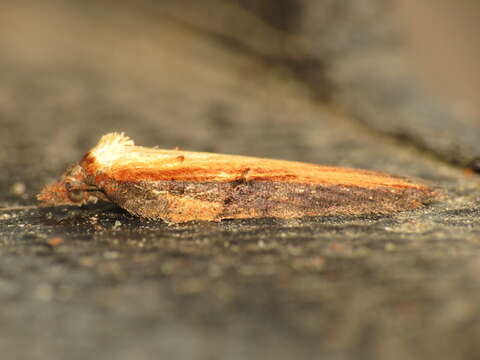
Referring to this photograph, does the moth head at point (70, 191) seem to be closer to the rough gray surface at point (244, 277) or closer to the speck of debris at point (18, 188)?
the rough gray surface at point (244, 277)

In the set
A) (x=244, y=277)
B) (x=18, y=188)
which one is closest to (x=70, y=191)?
(x=18, y=188)

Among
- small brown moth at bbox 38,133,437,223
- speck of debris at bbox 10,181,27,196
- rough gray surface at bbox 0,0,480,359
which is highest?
small brown moth at bbox 38,133,437,223

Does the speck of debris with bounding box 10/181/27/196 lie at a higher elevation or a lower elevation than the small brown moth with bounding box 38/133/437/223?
lower

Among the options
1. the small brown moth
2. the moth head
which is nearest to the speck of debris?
the moth head

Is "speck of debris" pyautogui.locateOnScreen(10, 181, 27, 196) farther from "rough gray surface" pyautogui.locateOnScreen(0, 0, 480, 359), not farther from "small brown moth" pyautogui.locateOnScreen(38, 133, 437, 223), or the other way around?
"small brown moth" pyautogui.locateOnScreen(38, 133, 437, 223)

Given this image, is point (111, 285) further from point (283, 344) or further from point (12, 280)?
point (283, 344)

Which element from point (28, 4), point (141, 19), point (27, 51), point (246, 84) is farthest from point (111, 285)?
point (28, 4)
